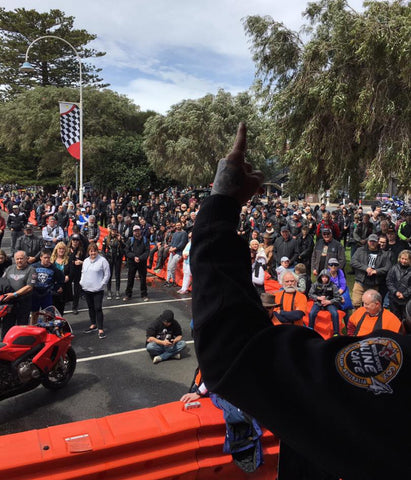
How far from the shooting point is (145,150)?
28906 millimetres

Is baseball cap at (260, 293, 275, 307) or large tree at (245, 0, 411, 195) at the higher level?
large tree at (245, 0, 411, 195)

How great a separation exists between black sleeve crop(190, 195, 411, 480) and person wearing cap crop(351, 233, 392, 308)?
7.89 meters

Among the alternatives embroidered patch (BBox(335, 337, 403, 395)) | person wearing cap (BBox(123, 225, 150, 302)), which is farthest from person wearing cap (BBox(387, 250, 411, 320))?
embroidered patch (BBox(335, 337, 403, 395))

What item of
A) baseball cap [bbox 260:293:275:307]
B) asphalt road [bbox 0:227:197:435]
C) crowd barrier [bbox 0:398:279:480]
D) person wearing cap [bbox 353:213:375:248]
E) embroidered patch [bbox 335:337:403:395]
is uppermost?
embroidered patch [bbox 335:337:403:395]

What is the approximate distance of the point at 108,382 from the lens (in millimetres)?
5805

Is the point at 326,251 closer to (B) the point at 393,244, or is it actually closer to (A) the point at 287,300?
(B) the point at 393,244

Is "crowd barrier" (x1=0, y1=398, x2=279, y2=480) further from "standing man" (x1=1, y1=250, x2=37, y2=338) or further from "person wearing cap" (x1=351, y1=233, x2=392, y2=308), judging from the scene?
"person wearing cap" (x1=351, y1=233, x2=392, y2=308)

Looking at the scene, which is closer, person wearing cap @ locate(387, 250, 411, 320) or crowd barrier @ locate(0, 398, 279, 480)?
crowd barrier @ locate(0, 398, 279, 480)

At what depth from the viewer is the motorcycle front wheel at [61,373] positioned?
542 centimetres

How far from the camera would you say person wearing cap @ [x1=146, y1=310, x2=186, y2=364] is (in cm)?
657

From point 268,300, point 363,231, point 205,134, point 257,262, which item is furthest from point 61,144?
point 268,300

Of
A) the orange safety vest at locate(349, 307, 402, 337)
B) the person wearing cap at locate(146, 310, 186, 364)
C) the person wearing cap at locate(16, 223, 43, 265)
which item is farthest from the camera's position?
the person wearing cap at locate(16, 223, 43, 265)

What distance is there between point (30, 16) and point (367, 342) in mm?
41651

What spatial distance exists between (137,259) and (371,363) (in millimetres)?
9531
